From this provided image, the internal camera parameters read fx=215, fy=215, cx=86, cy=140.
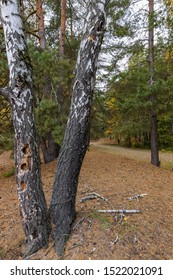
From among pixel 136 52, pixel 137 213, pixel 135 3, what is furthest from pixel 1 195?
pixel 135 3

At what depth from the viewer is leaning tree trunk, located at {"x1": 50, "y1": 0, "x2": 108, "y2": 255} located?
2340 mm

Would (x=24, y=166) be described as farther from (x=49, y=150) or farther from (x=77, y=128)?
(x=49, y=150)

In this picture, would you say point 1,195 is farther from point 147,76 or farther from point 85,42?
point 147,76

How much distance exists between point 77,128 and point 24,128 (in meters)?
0.57

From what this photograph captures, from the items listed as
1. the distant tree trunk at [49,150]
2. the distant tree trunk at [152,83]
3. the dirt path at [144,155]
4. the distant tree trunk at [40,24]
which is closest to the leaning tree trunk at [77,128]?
the distant tree trunk at [152,83]

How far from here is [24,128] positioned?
91.0 inches

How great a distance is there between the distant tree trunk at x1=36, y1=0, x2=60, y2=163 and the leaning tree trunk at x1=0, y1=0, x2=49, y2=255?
2.87m

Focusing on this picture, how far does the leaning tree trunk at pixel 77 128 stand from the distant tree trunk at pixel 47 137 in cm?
302

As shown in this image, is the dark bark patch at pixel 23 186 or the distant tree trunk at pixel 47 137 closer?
the dark bark patch at pixel 23 186

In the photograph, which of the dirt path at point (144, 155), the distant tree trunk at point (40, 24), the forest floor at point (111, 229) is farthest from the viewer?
the dirt path at point (144, 155)

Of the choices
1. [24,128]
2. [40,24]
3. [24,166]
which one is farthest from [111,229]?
[40,24]

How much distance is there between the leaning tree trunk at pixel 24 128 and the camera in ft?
7.57

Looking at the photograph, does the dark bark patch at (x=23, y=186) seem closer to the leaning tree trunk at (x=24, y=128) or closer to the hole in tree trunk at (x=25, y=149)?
the leaning tree trunk at (x=24, y=128)

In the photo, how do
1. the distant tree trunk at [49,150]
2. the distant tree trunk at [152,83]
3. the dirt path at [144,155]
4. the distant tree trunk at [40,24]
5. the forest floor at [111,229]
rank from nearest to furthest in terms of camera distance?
1. the forest floor at [111,229]
2. the distant tree trunk at [152,83]
3. the distant tree trunk at [40,24]
4. the distant tree trunk at [49,150]
5. the dirt path at [144,155]
